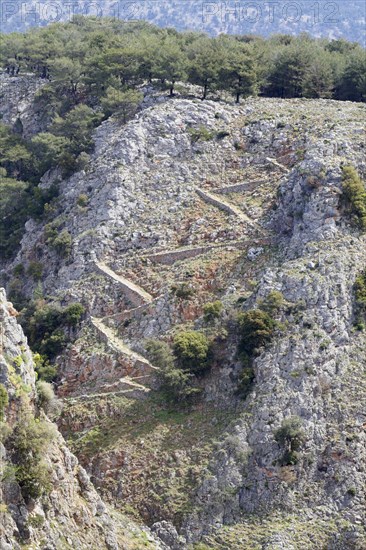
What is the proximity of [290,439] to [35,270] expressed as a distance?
28.2 meters

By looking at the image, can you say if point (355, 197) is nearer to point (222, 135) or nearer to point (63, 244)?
point (222, 135)

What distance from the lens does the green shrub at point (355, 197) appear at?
239 feet

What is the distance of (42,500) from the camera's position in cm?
5106

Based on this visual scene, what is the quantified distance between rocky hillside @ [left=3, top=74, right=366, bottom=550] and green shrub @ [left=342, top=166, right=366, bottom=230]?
562 millimetres

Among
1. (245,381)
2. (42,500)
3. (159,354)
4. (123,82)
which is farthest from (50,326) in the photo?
(123,82)

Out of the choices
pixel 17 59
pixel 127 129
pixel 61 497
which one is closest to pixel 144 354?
pixel 61 497

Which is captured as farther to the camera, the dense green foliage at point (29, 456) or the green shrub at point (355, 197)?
the green shrub at point (355, 197)

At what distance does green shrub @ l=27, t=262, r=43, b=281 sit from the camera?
265 feet

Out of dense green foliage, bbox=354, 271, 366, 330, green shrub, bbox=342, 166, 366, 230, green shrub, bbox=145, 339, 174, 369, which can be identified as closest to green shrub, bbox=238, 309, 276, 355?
green shrub, bbox=145, 339, 174, 369

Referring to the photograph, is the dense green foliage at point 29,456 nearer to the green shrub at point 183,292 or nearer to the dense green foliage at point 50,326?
the dense green foliage at point 50,326

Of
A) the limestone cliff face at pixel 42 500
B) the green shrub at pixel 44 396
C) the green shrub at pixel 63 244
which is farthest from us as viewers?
the green shrub at pixel 63 244

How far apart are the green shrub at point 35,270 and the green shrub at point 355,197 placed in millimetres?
24299

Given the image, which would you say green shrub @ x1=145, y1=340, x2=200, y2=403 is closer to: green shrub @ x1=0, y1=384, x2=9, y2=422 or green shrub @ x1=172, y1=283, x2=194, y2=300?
green shrub @ x1=172, y1=283, x2=194, y2=300

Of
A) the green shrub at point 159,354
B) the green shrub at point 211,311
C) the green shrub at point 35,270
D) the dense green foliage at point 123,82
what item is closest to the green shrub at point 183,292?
the green shrub at point 211,311
